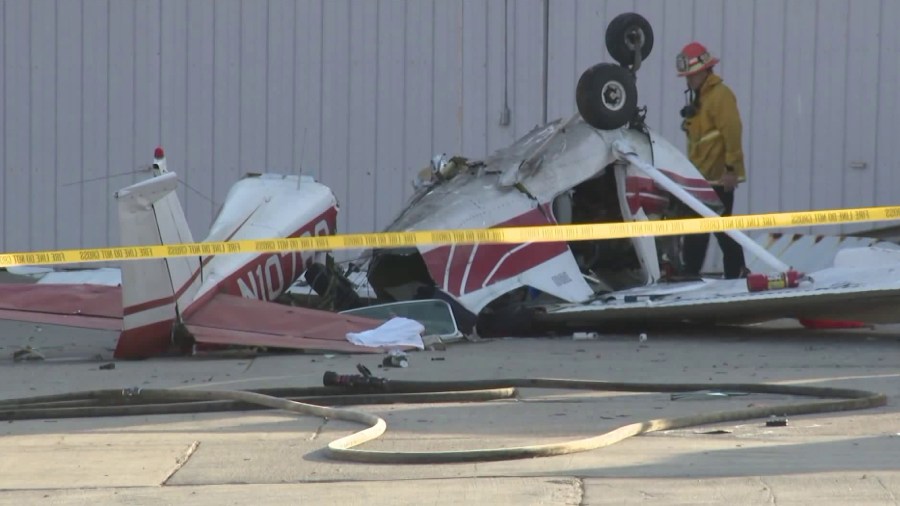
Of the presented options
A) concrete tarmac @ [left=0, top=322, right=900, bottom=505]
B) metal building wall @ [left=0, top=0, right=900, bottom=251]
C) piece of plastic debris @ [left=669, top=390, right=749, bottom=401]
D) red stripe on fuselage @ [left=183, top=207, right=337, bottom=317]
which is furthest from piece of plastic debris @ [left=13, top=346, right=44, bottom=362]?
metal building wall @ [left=0, top=0, right=900, bottom=251]

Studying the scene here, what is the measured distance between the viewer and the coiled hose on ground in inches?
Result: 267

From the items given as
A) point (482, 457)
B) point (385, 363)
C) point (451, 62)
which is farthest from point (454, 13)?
point (482, 457)

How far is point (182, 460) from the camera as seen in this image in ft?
19.9

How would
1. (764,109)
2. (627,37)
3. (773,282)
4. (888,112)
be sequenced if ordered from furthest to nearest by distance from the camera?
(764,109) < (888,112) < (627,37) < (773,282)

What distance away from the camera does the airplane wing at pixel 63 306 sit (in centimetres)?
927

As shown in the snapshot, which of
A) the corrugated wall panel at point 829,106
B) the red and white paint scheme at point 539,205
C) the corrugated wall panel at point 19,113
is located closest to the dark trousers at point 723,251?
the red and white paint scheme at point 539,205

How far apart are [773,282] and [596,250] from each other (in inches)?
79.5

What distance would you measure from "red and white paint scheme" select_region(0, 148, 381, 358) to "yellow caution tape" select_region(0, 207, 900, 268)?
23cm

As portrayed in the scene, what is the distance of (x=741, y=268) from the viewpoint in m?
11.9

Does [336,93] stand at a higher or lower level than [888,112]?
higher

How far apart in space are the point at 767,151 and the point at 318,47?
4.96 meters

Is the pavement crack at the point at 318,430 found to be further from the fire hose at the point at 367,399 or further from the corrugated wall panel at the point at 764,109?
the corrugated wall panel at the point at 764,109

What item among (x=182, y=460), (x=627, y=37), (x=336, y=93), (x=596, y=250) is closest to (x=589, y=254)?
(x=596, y=250)

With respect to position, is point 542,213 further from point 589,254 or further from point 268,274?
point 268,274
